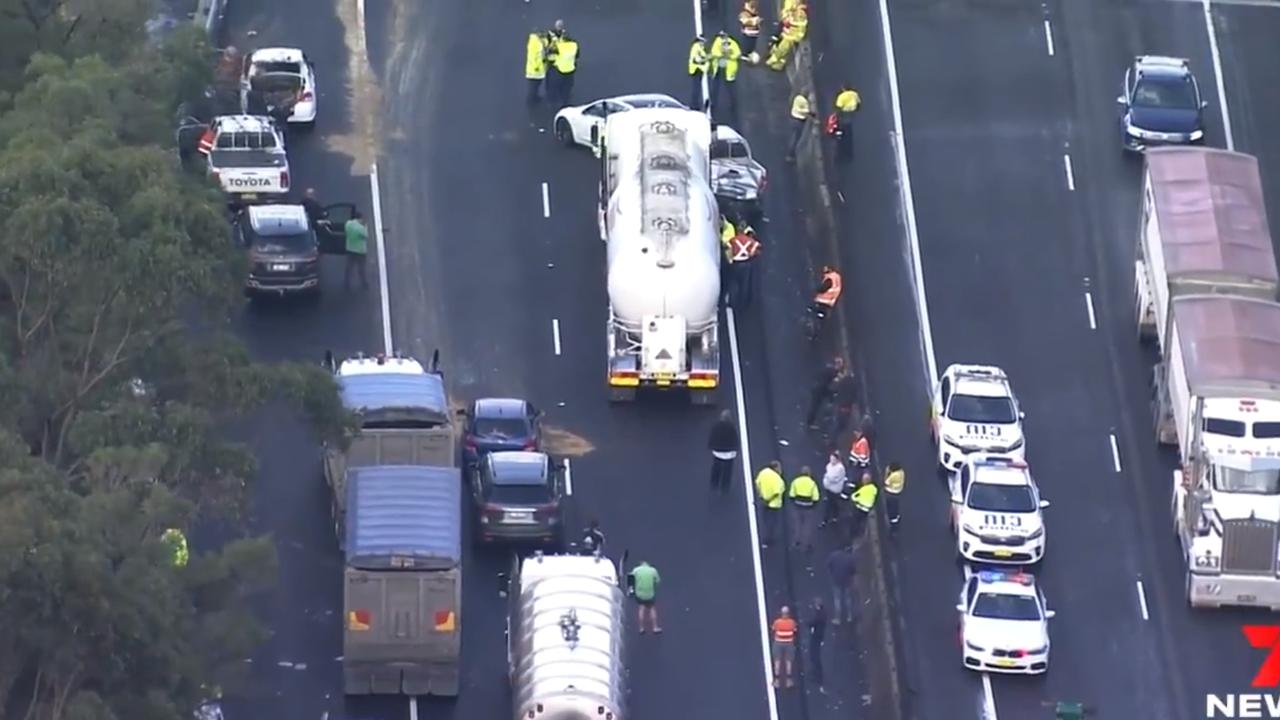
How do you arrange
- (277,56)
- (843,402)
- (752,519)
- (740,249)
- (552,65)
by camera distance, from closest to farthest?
(752,519), (843,402), (740,249), (277,56), (552,65)

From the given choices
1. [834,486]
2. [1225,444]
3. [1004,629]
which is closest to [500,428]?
[834,486]

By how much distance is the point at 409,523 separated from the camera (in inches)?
2406

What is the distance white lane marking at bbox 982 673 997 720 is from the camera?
62.3m

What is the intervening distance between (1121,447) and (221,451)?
19635 mm

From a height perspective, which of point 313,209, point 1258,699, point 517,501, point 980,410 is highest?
point 313,209

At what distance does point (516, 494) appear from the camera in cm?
6406

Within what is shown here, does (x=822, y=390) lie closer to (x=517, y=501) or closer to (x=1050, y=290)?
(x=1050, y=290)

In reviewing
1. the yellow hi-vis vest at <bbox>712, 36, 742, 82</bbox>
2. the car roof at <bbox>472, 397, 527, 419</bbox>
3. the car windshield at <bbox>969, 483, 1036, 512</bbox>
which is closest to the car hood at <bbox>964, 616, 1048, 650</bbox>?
the car windshield at <bbox>969, 483, 1036, 512</bbox>

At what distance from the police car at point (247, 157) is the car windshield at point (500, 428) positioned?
29.5 feet

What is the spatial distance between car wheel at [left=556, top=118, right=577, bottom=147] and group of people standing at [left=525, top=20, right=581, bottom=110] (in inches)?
43.9

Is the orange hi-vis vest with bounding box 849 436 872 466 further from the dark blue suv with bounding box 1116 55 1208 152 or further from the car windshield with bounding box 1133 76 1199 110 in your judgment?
the car windshield with bounding box 1133 76 1199 110

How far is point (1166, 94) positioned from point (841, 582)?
17533 millimetres

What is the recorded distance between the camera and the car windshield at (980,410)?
67.4 m

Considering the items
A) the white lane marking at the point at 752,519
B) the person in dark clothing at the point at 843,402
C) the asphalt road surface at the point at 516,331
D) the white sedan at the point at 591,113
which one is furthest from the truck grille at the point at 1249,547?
the white sedan at the point at 591,113
